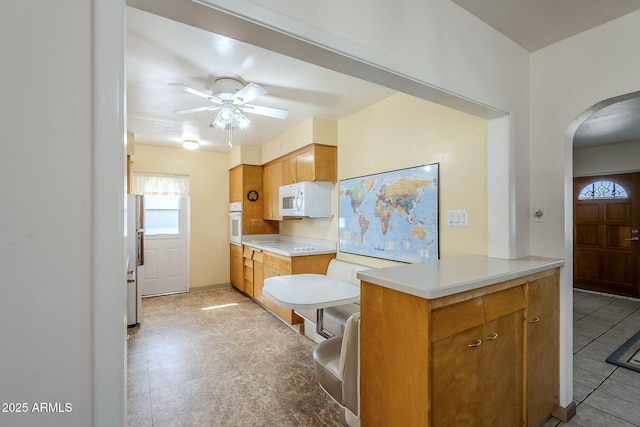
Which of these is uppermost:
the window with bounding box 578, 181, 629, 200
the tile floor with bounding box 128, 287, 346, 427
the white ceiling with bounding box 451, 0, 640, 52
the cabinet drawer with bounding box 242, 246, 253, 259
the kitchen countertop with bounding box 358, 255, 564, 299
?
the white ceiling with bounding box 451, 0, 640, 52

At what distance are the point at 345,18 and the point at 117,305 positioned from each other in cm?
136

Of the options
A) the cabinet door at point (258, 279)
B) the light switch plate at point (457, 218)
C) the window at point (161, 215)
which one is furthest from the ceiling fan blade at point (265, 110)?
the window at point (161, 215)

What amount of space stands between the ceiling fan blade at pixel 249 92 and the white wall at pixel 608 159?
601 centimetres

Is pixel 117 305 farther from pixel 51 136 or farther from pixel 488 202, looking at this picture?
pixel 488 202

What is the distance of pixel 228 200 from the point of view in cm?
577

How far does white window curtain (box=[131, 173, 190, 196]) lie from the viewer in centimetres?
488

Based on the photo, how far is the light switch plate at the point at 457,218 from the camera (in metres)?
2.30

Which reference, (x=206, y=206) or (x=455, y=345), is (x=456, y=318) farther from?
(x=206, y=206)

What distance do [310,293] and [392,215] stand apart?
119 centimetres

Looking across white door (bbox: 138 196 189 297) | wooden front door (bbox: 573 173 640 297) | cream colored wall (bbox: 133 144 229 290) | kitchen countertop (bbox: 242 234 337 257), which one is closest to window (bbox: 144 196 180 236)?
white door (bbox: 138 196 189 297)

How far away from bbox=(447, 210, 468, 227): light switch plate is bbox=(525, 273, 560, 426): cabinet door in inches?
25.6

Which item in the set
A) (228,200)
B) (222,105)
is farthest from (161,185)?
(222,105)

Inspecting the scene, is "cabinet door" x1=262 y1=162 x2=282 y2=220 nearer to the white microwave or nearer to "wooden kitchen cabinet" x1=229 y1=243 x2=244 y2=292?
the white microwave

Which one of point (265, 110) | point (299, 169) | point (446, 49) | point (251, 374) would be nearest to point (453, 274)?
point (446, 49)
